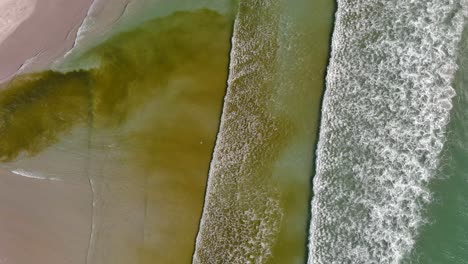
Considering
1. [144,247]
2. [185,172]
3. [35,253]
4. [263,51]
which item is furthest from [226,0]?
[35,253]

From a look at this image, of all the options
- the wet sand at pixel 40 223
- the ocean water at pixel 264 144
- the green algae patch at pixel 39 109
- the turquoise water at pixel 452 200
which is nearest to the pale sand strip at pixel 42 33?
the green algae patch at pixel 39 109

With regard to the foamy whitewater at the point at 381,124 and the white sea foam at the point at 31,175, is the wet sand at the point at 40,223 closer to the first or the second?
the white sea foam at the point at 31,175

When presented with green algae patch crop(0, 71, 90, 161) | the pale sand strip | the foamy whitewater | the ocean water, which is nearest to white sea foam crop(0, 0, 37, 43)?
the pale sand strip

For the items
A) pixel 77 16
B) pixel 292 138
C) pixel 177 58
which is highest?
pixel 77 16

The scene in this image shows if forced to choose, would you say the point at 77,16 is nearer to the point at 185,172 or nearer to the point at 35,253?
the point at 185,172

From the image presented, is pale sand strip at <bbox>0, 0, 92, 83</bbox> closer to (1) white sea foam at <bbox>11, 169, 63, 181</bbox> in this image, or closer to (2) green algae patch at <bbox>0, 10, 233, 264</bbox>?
(2) green algae patch at <bbox>0, 10, 233, 264</bbox>

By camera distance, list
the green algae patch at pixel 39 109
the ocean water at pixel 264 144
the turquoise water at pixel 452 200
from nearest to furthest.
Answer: the green algae patch at pixel 39 109, the turquoise water at pixel 452 200, the ocean water at pixel 264 144
